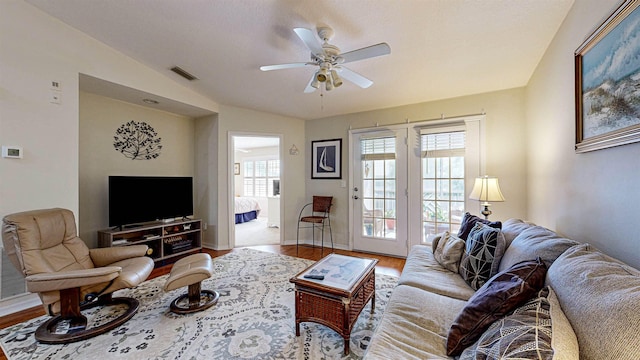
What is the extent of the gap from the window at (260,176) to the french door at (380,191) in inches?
163

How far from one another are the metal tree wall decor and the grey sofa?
4.12 m

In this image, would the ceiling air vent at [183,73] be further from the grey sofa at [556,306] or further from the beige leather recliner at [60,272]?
the grey sofa at [556,306]

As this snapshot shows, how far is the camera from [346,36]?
2.23 m

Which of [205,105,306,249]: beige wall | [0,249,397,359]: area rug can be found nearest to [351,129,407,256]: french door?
[205,105,306,249]: beige wall

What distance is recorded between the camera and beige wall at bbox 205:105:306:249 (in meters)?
4.22

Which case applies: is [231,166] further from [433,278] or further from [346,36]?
[433,278]

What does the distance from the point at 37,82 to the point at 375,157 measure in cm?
401

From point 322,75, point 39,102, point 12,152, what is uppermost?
point 322,75

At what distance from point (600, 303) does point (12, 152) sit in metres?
3.99

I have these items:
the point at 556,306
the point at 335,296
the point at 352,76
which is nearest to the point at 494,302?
the point at 556,306

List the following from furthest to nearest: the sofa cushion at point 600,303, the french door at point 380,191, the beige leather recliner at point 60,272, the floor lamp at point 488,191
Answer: the french door at point 380,191, the floor lamp at point 488,191, the beige leather recliner at point 60,272, the sofa cushion at point 600,303

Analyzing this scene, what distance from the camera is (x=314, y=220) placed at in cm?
409

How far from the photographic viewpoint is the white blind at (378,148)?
387 centimetres

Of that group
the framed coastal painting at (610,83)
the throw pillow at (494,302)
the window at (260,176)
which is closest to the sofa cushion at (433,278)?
the throw pillow at (494,302)
